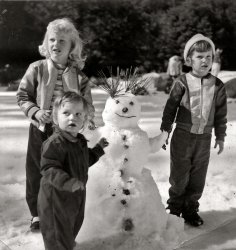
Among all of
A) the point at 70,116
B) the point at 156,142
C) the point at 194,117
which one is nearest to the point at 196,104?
the point at 194,117

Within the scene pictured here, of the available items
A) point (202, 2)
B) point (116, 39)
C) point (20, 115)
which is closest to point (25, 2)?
point (116, 39)

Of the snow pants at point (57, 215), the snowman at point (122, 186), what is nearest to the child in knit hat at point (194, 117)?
the snowman at point (122, 186)

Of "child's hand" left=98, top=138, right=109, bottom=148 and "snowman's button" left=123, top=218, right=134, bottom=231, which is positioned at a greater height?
"child's hand" left=98, top=138, right=109, bottom=148

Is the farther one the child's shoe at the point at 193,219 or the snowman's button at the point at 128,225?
the child's shoe at the point at 193,219

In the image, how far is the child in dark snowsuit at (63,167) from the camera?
2.16 meters

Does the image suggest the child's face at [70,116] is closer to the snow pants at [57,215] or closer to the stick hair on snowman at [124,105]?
the snow pants at [57,215]

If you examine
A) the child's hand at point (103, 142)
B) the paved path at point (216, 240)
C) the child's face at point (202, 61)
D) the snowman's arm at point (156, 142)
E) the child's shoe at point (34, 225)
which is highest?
the child's face at point (202, 61)

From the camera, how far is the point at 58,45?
104 inches

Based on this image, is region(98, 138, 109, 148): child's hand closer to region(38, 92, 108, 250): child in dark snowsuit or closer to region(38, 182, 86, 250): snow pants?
region(38, 92, 108, 250): child in dark snowsuit

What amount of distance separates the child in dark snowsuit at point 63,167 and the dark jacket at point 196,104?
85cm

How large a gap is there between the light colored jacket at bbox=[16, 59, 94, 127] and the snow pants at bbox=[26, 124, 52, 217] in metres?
0.09

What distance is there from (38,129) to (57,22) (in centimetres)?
72

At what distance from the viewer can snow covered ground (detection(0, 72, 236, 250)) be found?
8.70ft

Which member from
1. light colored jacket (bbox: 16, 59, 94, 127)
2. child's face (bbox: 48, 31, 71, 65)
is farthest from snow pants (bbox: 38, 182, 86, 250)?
child's face (bbox: 48, 31, 71, 65)
